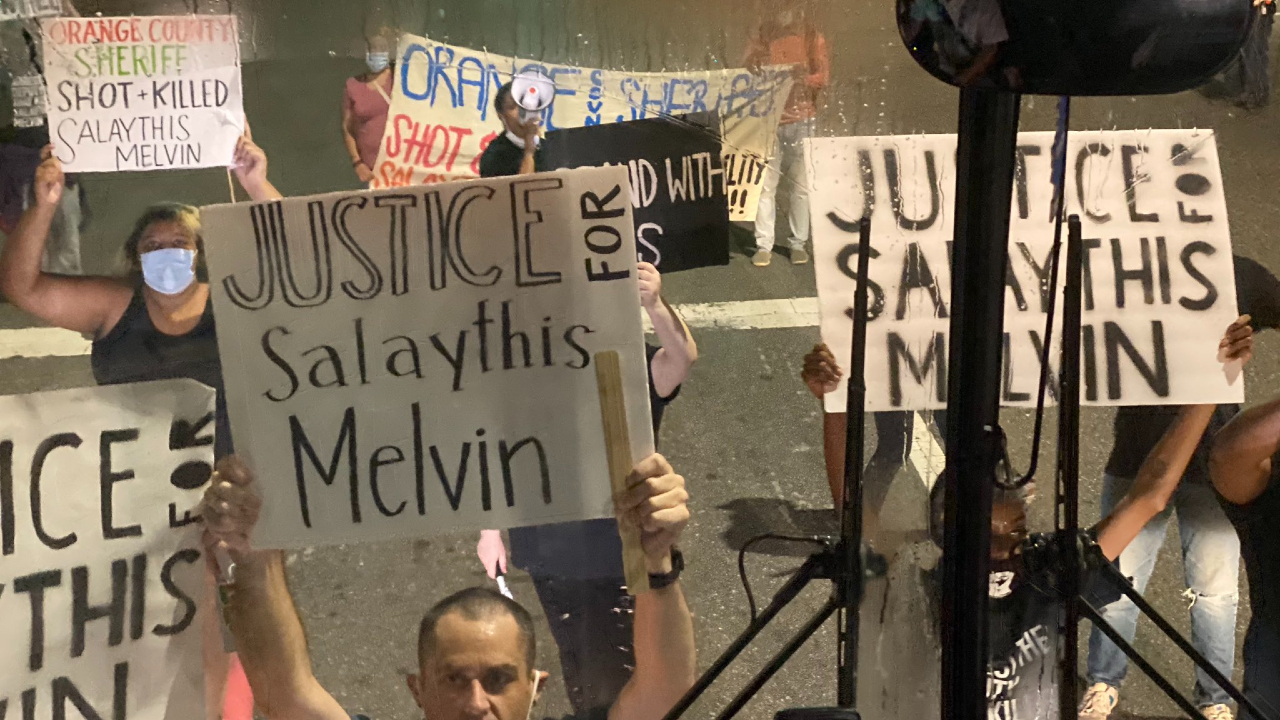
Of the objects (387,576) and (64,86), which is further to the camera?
(387,576)

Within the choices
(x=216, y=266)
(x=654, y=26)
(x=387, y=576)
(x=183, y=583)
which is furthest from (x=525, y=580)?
(x=654, y=26)

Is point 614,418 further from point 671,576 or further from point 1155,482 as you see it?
point 1155,482

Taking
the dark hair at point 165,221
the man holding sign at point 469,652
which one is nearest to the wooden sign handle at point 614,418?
the man holding sign at point 469,652

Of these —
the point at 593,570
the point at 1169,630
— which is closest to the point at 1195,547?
the point at 1169,630

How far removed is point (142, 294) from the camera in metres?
1.32

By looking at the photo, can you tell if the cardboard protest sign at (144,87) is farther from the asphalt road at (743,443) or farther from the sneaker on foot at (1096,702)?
the sneaker on foot at (1096,702)

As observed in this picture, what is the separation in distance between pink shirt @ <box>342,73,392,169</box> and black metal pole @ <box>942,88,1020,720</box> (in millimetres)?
646

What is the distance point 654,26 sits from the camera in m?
1.26

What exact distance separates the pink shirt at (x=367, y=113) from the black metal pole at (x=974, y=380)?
646 millimetres

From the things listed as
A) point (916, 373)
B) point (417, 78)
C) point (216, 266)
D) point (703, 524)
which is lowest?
point (703, 524)

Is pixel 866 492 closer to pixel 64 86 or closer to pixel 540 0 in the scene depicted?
pixel 540 0

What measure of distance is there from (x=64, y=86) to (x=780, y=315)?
0.88 meters

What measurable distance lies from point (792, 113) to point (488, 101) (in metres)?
0.35

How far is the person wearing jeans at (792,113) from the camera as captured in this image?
49.6 inches
